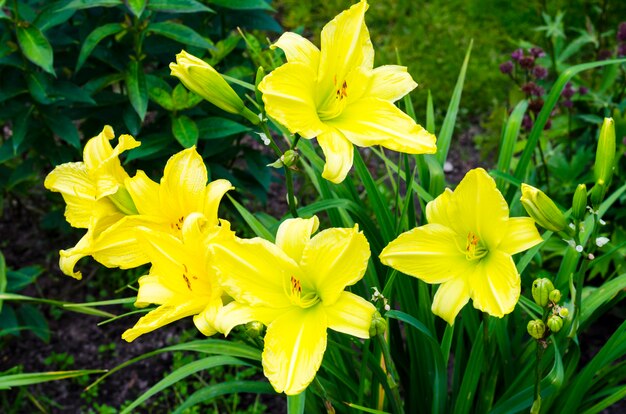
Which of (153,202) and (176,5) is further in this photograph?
(176,5)

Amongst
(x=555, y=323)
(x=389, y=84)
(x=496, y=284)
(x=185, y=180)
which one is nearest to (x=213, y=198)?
(x=185, y=180)

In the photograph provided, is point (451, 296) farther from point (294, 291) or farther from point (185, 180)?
point (185, 180)

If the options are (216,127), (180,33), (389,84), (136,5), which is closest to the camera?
(389,84)

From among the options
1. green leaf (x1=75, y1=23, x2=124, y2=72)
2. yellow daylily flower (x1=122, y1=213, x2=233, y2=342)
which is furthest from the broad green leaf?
yellow daylily flower (x1=122, y1=213, x2=233, y2=342)

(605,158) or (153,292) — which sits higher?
(605,158)

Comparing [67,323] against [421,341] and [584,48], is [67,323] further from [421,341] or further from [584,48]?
[584,48]

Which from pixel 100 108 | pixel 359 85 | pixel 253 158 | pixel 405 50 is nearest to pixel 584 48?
pixel 405 50
